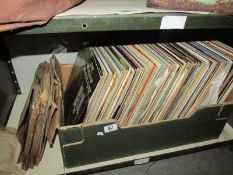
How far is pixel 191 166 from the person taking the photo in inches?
46.4

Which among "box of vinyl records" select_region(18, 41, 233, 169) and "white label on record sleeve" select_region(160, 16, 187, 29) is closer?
"white label on record sleeve" select_region(160, 16, 187, 29)

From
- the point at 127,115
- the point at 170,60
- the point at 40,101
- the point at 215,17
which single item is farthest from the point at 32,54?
the point at 215,17

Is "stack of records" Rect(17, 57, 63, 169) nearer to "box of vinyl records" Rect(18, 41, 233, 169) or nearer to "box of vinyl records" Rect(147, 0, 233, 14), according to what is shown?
"box of vinyl records" Rect(18, 41, 233, 169)

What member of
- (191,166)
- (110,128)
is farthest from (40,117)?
(191,166)

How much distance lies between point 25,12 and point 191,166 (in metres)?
1.11

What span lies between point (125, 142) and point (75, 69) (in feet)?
1.38

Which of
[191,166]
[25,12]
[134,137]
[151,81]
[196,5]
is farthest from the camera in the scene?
[191,166]

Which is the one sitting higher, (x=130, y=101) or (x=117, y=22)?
(x=117, y=22)

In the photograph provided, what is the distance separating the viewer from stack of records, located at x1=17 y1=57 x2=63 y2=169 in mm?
767

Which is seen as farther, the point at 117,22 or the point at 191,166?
the point at 191,166

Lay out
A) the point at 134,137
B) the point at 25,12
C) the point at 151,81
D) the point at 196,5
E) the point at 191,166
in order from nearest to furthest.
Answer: the point at 25,12 < the point at 196,5 < the point at 151,81 < the point at 134,137 < the point at 191,166

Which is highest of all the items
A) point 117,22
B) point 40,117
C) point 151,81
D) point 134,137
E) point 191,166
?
point 117,22

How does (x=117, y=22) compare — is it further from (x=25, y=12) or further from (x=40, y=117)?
(x=40, y=117)

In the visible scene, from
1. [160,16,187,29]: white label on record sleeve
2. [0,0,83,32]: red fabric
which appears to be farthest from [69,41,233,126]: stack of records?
[0,0,83,32]: red fabric
